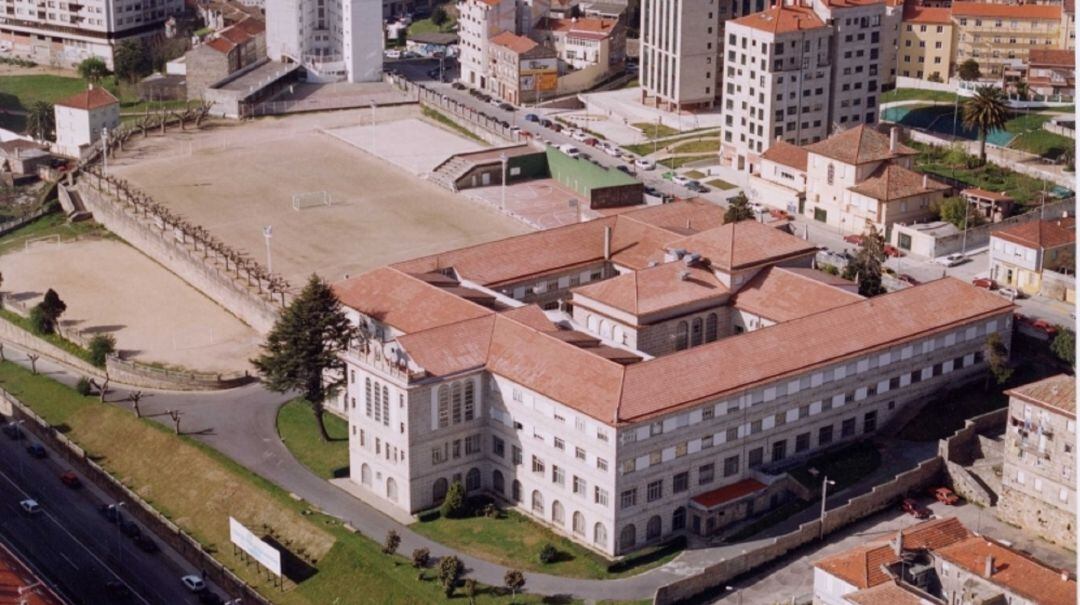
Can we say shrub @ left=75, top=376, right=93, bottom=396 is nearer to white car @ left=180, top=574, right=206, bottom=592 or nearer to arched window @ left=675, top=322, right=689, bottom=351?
white car @ left=180, top=574, right=206, bottom=592

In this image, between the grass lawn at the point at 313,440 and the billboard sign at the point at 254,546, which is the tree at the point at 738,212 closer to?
the grass lawn at the point at 313,440

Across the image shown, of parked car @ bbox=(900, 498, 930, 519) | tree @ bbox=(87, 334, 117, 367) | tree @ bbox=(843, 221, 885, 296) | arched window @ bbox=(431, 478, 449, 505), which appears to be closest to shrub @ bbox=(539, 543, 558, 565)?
arched window @ bbox=(431, 478, 449, 505)

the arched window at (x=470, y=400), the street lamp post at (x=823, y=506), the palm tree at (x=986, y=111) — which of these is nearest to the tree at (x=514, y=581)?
the arched window at (x=470, y=400)

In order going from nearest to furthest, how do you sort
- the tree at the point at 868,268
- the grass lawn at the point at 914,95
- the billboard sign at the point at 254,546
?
1. the billboard sign at the point at 254,546
2. the tree at the point at 868,268
3. the grass lawn at the point at 914,95

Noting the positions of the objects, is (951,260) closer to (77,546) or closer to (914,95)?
(914,95)

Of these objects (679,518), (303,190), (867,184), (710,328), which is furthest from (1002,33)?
(679,518)

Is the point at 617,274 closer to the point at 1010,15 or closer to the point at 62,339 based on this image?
the point at 62,339

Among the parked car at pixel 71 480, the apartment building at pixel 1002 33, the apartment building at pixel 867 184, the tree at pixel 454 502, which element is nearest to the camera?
the tree at pixel 454 502
